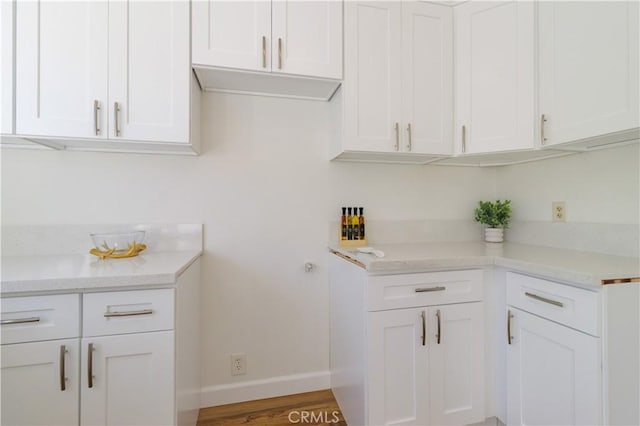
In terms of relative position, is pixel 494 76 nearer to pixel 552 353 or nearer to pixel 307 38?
pixel 307 38

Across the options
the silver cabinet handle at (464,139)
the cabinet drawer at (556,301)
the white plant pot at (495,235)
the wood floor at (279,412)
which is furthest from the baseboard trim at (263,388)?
the silver cabinet handle at (464,139)

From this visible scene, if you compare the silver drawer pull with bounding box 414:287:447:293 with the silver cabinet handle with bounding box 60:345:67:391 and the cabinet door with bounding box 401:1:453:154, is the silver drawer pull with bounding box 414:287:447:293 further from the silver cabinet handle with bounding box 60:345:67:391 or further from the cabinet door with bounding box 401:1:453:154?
the silver cabinet handle with bounding box 60:345:67:391

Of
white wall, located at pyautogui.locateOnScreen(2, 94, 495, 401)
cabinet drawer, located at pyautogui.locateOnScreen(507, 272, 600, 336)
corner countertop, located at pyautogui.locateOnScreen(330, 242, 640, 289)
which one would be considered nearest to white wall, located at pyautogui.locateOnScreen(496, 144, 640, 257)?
corner countertop, located at pyautogui.locateOnScreen(330, 242, 640, 289)

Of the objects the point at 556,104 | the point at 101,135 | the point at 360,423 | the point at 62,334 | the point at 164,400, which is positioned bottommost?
the point at 360,423

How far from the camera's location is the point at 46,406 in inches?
37.7

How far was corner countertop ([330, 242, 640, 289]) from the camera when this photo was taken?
98 cm

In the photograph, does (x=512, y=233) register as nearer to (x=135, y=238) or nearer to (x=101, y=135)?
(x=135, y=238)

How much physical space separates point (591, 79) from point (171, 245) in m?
2.16

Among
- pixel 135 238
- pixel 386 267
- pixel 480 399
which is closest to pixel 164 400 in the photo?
pixel 135 238

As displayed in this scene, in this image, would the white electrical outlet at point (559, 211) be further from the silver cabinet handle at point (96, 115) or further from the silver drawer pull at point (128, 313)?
the silver cabinet handle at point (96, 115)

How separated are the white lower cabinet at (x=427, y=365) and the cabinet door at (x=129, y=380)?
0.83 m

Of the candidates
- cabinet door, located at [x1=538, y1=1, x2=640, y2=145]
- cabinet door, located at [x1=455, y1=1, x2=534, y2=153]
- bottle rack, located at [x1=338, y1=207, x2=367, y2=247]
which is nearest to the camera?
cabinet door, located at [x1=538, y1=1, x2=640, y2=145]

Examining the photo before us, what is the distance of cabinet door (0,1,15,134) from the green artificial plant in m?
2.51

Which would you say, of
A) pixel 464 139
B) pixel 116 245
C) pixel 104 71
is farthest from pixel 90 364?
pixel 464 139
